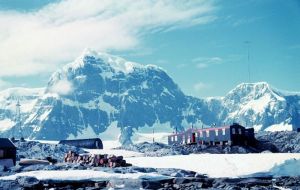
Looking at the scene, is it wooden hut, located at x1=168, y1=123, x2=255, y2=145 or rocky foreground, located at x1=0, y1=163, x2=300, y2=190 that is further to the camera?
wooden hut, located at x1=168, y1=123, x2=255, y2=145

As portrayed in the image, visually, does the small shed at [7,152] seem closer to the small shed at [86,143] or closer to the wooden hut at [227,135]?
the wooden hut at [227,135]

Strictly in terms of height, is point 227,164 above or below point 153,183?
above

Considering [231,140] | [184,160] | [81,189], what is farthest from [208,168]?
[231,140]

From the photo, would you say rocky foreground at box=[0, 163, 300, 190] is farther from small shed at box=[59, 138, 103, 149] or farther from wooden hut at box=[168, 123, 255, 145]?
small shed at box=[59, 138, 103, 149]

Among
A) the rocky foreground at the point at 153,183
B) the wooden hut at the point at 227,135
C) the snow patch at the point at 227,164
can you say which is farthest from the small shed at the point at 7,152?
the wooden hut at the point at 227,135

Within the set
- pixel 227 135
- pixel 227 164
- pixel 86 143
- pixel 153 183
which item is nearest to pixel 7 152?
pixel 227 164

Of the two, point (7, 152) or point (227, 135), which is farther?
point (227, 135)

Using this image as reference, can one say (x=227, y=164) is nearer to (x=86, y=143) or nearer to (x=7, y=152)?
(x=7, y=152)

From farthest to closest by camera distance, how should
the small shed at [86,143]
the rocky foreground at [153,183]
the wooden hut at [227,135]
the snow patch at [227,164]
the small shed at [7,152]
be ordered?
the small shed at [86,143], the wooden hut at [227,135], the small shed at [7,152], the snow patch at [227,164], the rocky foreground at [153,183]

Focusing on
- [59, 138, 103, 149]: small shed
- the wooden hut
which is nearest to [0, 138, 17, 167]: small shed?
the wooden hut

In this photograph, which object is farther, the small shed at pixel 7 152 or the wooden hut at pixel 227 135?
the wooden hut at pixel 227 135

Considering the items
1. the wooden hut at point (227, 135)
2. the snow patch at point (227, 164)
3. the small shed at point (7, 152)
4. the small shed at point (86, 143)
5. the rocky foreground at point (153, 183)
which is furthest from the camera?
the small shed at point (86, 143)

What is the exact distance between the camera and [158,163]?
52.4 metres

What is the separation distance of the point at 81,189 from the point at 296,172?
21305 millimetres
